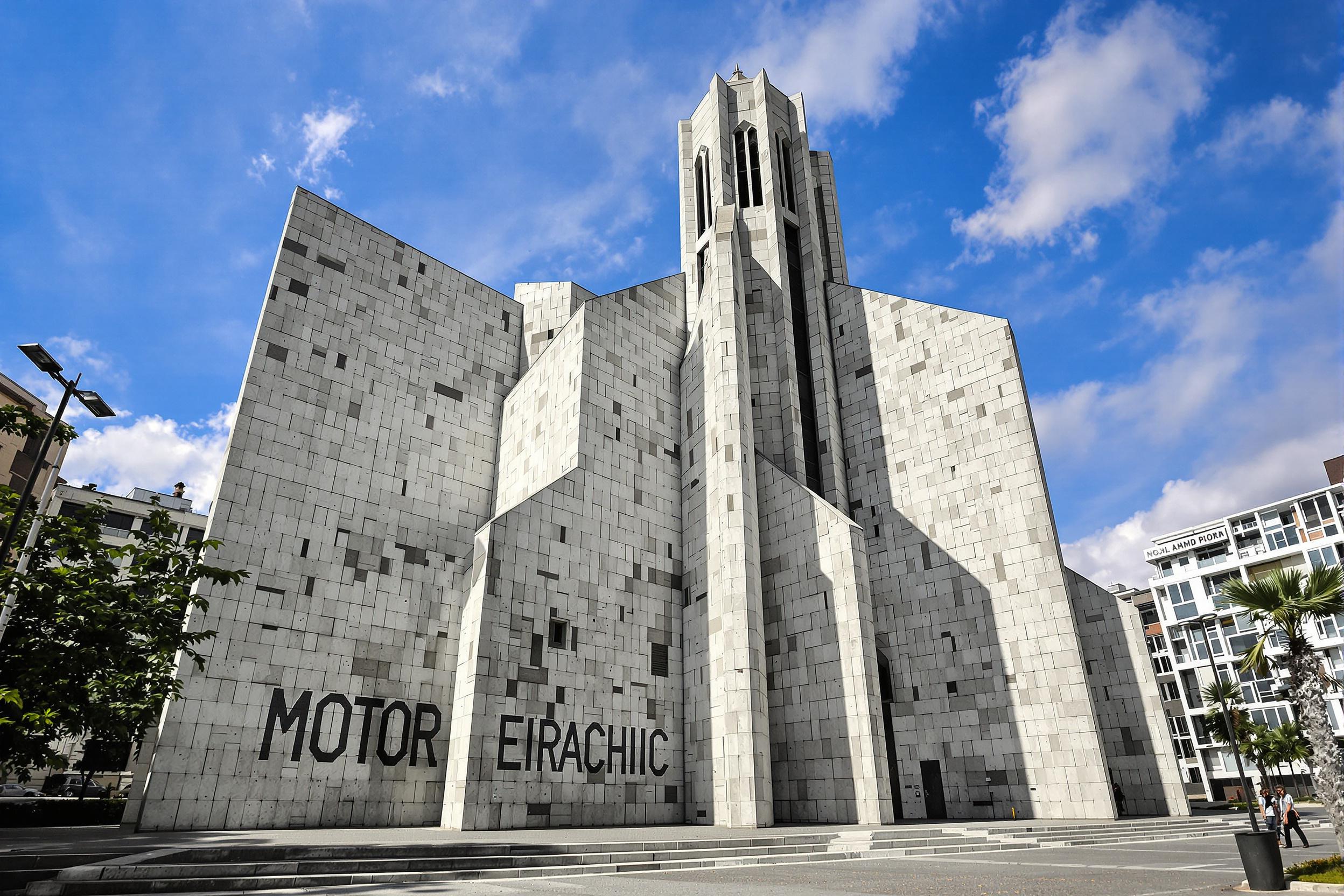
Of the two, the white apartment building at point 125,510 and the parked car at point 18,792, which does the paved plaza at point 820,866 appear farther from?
the white apartment building at point 125,510

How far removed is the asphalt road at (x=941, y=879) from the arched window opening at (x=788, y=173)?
118ft

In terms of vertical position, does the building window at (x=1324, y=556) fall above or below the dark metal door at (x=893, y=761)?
above

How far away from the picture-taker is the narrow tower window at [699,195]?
140 feet

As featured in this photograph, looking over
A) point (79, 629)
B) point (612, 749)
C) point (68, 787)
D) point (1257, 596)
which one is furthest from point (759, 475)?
point (68, 787)

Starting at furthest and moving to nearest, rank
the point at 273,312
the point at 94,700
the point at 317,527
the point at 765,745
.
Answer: the point at 273,312
the point at 317,527
the point at 765,745
the point at 94,700

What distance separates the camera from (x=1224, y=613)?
6594 centimetres

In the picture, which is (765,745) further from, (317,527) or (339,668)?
(317,527)

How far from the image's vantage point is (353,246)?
32531mm

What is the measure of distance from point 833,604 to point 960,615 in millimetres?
6813

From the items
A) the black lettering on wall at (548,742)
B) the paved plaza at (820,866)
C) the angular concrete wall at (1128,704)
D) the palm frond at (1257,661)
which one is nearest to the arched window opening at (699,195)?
the angular concrete wall at (1128,704)

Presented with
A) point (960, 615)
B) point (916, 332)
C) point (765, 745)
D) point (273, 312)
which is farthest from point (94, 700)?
point (916, 332)

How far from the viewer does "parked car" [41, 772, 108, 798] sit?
45.0 meters

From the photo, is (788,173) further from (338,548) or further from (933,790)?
(933,790)

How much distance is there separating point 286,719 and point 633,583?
44.9 ft
